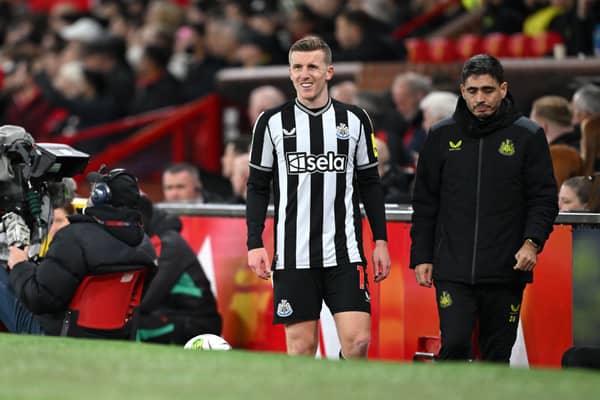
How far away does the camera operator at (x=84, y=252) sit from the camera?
26.0 ft

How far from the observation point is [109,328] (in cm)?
816

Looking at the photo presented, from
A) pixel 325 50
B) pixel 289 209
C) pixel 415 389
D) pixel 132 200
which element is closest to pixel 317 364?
pixel 415 389

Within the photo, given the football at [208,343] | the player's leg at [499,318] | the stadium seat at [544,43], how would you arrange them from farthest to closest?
the stadium seat at [544,43] → the football at [208,343] → the player's leg at [499,318]

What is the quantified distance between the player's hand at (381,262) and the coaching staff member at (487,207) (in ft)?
1.02

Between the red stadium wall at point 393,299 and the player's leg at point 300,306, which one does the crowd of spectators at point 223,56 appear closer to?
the red stadium wall at point 393,299

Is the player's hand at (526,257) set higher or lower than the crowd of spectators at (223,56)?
lower

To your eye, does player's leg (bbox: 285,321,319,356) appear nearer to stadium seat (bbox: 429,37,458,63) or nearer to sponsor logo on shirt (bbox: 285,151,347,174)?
sponsor logo on shirt (bbox: 285,151,347,174)

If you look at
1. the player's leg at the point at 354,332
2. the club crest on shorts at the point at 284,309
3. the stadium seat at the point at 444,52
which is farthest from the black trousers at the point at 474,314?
the stadium seat at the point at 444,52

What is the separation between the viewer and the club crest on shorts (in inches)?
288

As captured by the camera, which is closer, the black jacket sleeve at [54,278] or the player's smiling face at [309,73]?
the player's smiling face at [309,73]

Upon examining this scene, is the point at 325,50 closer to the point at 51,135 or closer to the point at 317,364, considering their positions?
the point at 317,364

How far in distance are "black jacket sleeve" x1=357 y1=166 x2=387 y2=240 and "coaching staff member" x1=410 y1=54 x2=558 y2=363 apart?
321 mm

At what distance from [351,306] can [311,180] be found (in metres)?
0.70

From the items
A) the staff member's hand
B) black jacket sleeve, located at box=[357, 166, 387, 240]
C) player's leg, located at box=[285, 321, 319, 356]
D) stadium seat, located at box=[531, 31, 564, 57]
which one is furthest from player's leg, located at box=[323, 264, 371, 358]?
stadium seat, located at box=[531, 31, 564, 57]
